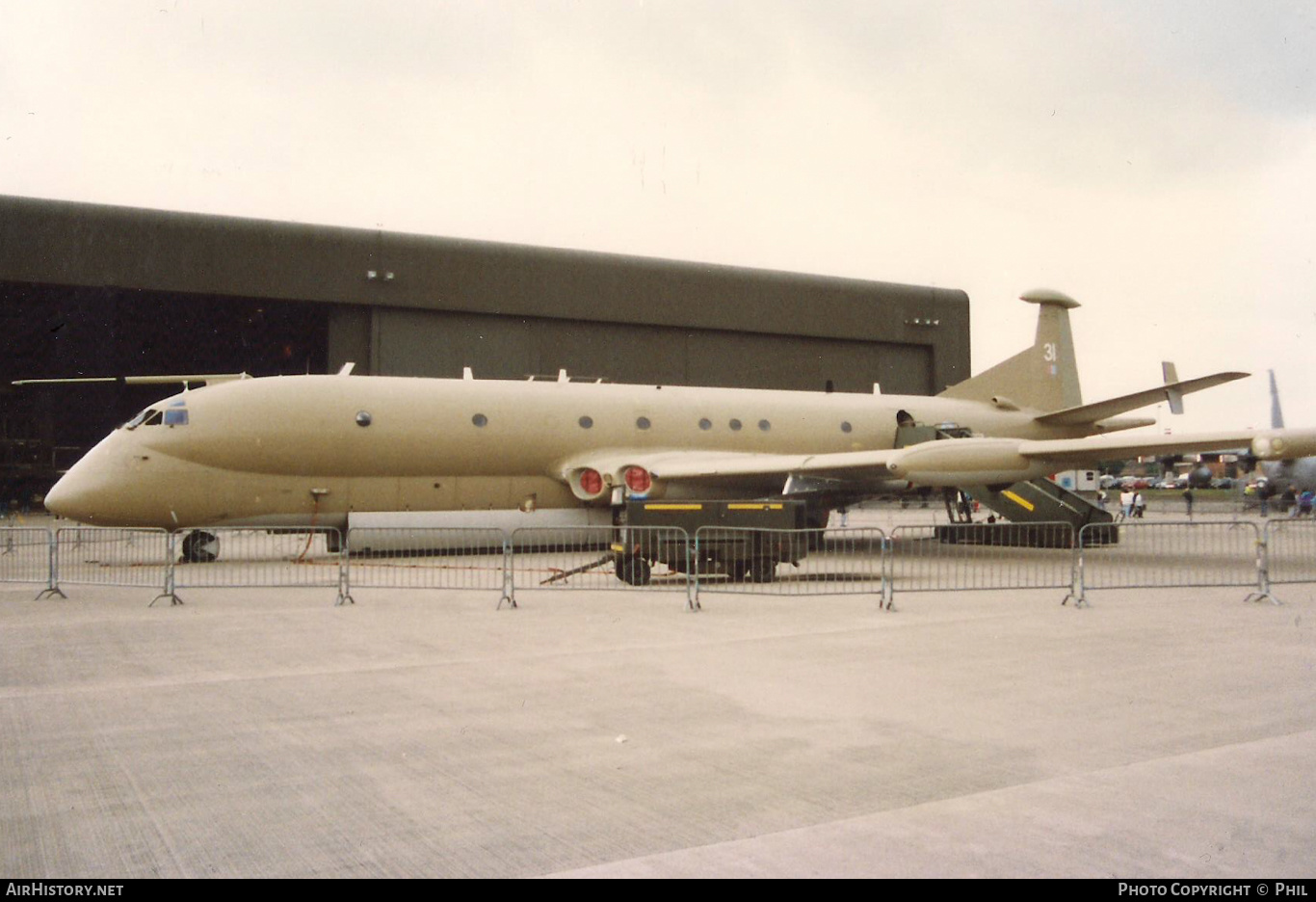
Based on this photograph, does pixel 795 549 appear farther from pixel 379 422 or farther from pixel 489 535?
pixel 379 422

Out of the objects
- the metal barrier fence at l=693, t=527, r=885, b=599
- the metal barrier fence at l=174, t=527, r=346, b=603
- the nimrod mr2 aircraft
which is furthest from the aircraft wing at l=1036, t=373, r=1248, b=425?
the metal barrier fence at l=174, t=527, r=346, b=603

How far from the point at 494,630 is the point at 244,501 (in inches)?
357

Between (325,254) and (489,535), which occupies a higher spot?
(325,254)

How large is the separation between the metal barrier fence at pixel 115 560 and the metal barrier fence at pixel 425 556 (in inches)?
105

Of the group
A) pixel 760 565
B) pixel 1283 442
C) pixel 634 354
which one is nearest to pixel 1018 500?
pixel 1283 442

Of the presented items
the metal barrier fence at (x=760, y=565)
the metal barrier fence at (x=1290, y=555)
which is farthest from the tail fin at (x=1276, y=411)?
the metal barrier fence at (x=760, y=565)

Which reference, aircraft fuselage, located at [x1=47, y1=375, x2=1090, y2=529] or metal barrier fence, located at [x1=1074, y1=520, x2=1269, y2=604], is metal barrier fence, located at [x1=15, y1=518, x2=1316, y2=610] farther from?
aircraft fuselage, located at [x1=47, y1=375, x2=1090, y2=529]

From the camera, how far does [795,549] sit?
13531 mm

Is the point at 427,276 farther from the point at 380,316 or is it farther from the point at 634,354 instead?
the point at 634,354

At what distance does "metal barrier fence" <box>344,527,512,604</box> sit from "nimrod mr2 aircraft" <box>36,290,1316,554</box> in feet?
3.01

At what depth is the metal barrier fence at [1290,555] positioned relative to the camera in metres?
13.2

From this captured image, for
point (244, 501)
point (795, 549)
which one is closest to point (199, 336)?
point (244, 501)

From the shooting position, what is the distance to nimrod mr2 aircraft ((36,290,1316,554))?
16594mm

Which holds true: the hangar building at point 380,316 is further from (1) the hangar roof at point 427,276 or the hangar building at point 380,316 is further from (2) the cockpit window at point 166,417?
(2) the cockpit window at point 166,417
